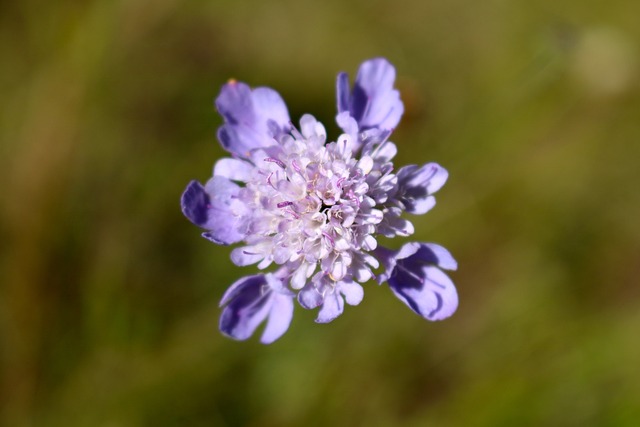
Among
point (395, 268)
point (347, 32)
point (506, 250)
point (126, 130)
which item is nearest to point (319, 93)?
point (347, 32)

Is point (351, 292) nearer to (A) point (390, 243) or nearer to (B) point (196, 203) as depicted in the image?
(B) point (196, 203)

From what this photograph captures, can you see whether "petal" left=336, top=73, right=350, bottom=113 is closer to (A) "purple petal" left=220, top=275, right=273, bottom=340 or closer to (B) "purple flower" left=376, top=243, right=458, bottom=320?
(B) "purple flower" left=376, top=243, right=458, bottom=320

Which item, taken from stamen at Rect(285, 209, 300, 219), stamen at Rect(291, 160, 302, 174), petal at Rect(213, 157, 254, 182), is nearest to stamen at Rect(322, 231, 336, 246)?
stamen at Rect(285, 209, 300, 219)

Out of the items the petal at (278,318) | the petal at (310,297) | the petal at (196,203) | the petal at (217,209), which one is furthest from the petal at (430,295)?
the petal at (196,203)

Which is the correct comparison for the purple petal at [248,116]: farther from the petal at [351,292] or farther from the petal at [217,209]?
the petal at [351,292]

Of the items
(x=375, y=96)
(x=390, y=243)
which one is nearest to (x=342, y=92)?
(x=375, y=96)

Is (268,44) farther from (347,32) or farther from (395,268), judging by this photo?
(395,268)
